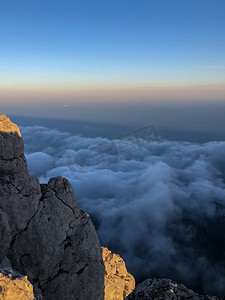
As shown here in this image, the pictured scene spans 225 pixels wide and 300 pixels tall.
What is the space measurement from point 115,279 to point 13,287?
77.3ft

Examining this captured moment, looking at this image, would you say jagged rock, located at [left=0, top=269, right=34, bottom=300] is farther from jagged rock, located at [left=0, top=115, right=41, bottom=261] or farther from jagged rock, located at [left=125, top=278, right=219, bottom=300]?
jagged rock, located at [left=0, top=115, right=41, bottom=261]

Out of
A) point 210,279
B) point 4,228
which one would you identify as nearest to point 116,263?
point 4,228

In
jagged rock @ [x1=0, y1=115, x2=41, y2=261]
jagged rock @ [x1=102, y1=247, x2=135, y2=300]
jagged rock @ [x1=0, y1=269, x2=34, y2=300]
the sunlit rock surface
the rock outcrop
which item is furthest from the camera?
jagged rock @ [x1=102, y1=247, x2=135, y2=300]

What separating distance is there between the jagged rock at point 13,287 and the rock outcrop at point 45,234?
5308 millimetres

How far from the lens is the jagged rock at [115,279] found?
25125 mm

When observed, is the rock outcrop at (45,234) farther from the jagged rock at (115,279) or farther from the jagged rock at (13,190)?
the jagged rock at (115,279)

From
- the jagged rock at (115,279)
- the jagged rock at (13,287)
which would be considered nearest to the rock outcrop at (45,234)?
the jagged rock at (13,287)

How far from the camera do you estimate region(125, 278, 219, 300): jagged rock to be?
26.5 ft

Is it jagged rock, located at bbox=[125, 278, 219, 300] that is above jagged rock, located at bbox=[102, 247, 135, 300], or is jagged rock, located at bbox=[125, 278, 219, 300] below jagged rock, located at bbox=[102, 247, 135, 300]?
above

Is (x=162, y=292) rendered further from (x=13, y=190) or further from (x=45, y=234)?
(x=13, y=190)

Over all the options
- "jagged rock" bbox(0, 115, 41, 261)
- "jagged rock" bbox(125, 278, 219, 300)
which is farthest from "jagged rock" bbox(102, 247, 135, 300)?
"jagged rock" bbox(125, 278, 219, 300)

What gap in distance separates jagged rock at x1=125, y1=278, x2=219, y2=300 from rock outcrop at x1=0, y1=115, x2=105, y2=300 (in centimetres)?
744

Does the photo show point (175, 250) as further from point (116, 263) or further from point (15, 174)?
point (15, 174)

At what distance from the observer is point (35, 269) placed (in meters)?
13.2
